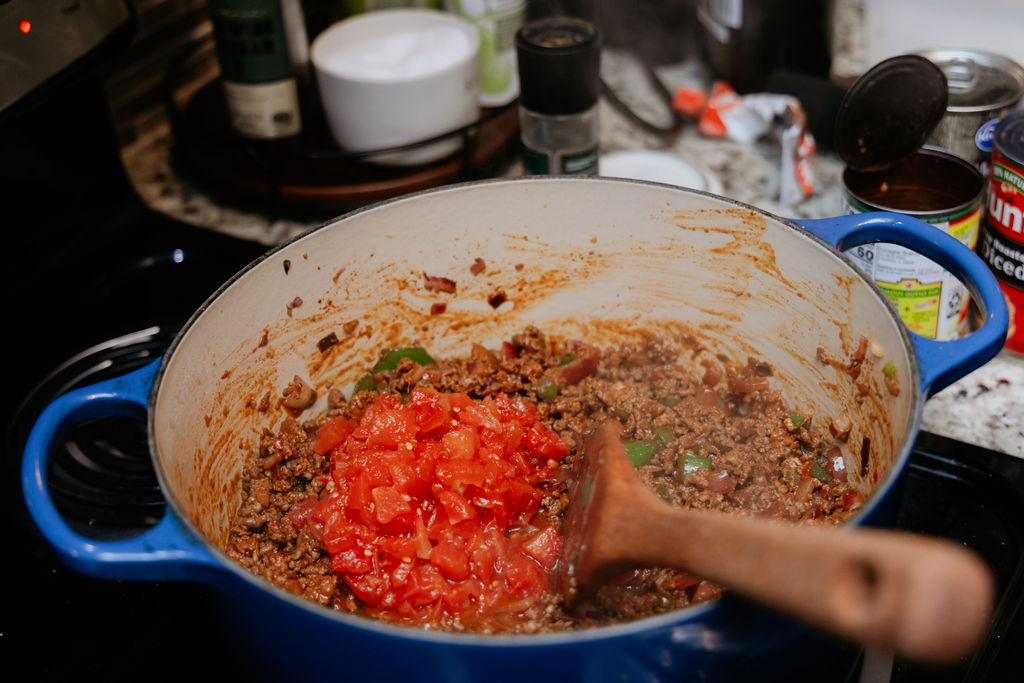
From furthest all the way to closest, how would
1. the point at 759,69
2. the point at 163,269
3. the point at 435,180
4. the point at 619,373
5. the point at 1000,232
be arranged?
1. the point at 759,69
2. the point at 435,180
3. the point at 163,269
4. the point at 619,373
5. the point at 1000,232

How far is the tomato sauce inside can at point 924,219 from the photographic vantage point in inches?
52.1

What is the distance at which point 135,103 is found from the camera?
1981 millimetres

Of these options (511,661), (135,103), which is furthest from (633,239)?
(135,103)

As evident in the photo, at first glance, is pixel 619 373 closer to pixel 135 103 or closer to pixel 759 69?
pixel 759 69

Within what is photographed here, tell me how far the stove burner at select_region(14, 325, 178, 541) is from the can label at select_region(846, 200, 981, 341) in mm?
1150

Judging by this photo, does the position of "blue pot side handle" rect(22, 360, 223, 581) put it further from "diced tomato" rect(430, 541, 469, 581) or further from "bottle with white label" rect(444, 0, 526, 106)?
"bottle with white label" rect(444, 0, 526, 106)

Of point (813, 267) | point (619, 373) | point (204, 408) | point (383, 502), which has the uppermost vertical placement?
point (813, 267)

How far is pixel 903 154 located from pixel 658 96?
33.6 inches

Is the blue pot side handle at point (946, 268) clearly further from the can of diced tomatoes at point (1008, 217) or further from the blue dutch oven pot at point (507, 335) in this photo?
the can of diced tomatoes at point (1008, 217)

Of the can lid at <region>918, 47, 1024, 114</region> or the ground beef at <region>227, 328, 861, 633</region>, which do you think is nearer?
the ground beef at <region>227, 328, 861, 633</region>

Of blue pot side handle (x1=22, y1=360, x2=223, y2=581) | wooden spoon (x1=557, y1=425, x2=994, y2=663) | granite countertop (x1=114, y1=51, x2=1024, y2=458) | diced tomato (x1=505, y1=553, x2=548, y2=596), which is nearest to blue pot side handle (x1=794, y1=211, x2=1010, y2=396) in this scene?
wooden spoon (x1=557, y1=425, x2=994, y2=663)

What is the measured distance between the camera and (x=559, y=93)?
159 cm

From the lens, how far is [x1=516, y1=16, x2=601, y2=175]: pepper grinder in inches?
61.1

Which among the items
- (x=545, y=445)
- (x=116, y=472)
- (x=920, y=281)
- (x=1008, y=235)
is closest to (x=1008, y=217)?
(x=1008, y=235)
